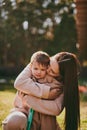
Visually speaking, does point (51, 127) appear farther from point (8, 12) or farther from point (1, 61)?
point (1, 61)

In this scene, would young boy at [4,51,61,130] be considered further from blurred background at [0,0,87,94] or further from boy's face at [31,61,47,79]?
blurred background at [0,0,87,94]

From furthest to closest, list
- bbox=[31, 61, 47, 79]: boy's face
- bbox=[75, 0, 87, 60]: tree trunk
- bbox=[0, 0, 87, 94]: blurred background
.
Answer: bbox=[0, 0, 87, 94]: blurred background, bbox=[75, 0, 87, 60]: tree trunk, bbox=[31, 61, 47, 79]: boy's face

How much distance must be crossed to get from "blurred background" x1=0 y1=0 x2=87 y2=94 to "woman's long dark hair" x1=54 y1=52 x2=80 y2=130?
23.2m

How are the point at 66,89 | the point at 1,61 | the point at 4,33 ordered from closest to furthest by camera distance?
1. the point at 66,89
2. the point at 4,33
3. the point at 1,61

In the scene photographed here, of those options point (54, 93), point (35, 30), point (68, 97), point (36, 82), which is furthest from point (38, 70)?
point (35, 30)

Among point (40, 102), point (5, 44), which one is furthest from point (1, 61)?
point (40, 102)

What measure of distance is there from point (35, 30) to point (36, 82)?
27020 mm

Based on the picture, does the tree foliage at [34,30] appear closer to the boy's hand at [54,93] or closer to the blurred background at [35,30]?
the blurred background at [35,30]

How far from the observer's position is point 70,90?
16.4ft

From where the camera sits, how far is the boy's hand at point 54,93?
507cm

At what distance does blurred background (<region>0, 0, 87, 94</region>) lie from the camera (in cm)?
2958

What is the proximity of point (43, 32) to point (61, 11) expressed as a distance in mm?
2223

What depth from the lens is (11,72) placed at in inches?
1052

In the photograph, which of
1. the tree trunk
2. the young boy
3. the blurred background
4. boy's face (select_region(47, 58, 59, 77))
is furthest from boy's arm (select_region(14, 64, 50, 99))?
the blurred background
